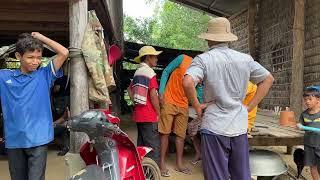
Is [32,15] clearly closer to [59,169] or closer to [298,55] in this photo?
[59,169]

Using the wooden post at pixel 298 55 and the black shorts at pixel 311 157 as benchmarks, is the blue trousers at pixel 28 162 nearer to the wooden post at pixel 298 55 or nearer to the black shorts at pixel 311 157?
the black shorts at pixel 311 157

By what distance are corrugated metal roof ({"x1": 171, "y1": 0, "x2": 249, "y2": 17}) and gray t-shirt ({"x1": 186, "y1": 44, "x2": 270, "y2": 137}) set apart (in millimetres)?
8644

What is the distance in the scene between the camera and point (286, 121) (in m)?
5.75

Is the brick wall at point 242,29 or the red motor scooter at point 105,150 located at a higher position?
the brick wall at point 242,29

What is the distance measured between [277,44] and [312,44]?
5.75ft

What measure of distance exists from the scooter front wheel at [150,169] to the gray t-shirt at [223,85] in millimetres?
1369

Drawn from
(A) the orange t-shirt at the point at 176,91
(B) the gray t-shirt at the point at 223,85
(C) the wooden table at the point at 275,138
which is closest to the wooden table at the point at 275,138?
(C) the wooden table at the point at 275,138

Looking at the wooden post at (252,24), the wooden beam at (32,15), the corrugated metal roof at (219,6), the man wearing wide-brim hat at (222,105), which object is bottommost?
the man wearing wide-brim hat at (222,105)

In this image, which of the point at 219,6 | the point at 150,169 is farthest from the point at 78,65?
the point at 219,6

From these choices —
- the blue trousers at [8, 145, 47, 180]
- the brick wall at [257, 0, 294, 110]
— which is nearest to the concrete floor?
the blue trousers at [8, 145, 47, 180]

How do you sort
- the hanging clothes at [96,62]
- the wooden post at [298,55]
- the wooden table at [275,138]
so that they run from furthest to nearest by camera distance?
the wooden post at [298,55], the wooden table at [275,138], the hanging clothes at [96,62]

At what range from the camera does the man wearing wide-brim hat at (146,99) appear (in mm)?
5105

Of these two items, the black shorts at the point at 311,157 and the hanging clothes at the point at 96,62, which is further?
the black shorts at the point at 311,157

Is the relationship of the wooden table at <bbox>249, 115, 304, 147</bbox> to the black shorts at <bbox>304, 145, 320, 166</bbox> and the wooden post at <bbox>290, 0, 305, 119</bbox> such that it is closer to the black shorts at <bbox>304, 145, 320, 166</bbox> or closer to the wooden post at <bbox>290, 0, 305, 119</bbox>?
the black shorts at <bbox>304, 145, 320, 166</bbox>
